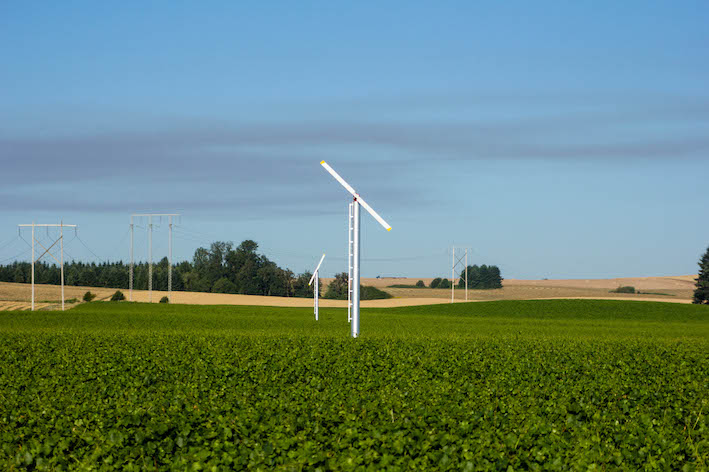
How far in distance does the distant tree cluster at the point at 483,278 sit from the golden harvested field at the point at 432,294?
2831mm

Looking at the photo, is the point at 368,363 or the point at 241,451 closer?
the point at 241,451

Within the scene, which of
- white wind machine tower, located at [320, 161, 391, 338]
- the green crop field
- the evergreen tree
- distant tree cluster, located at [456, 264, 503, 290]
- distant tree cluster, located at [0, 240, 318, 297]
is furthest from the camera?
distant tree cluster, located at [456, 264, 503, 290]

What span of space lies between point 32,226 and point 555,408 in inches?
2511

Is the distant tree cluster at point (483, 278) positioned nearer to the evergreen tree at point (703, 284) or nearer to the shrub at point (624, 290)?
the shrub at point (624, 290)

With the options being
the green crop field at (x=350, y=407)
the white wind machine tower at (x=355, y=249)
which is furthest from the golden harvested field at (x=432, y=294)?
the green crop field at (x=350, y=407)

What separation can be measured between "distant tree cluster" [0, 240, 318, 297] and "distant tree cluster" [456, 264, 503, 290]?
38373 mm

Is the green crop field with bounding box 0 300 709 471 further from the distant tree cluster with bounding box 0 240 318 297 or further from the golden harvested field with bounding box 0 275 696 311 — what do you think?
the distant tree cluster with bounding box 0 240 318 297

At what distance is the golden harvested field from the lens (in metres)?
111

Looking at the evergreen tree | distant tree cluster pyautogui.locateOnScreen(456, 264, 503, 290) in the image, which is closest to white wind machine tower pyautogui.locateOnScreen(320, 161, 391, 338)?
the evergreen tree

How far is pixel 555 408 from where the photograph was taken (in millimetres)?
12570

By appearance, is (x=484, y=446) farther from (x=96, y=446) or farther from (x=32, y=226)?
(x=32, y=226)

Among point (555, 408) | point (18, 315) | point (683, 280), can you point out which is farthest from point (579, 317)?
point (683, 280)

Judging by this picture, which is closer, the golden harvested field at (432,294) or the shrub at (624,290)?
the golden harvested field at (432,294)

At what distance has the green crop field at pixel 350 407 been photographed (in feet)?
29.0
